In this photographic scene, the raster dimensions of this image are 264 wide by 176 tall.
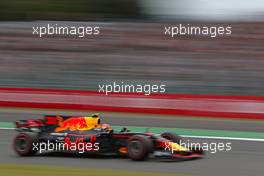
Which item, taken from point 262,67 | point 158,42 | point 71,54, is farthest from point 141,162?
point 158,42

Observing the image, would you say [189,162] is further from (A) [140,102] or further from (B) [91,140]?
(A) [140,102]

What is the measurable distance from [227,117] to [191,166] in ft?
22.9

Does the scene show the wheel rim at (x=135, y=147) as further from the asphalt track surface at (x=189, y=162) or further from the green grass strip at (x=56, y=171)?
the green grass strip at (x=56, y=171)

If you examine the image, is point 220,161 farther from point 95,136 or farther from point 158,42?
point 158,42

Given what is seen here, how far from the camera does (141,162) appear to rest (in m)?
8.91

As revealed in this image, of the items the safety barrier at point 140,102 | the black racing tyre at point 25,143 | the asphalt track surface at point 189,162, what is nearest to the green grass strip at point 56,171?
the asphalt track surface at point 189,162

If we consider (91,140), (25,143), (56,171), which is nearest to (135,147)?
(91,140)

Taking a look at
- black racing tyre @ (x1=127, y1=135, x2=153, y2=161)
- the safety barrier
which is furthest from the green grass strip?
the safety barrier

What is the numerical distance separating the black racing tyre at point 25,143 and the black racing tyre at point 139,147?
1259mm

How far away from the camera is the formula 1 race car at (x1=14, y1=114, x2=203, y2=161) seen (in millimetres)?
8945

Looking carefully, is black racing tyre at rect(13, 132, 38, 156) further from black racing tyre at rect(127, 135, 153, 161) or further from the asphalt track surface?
black racing tyre at rect(127, 135, 153, 161)

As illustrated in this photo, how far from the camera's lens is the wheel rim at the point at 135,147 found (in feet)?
29.1

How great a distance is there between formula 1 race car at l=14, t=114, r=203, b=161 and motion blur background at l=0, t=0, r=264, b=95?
7.84 metres

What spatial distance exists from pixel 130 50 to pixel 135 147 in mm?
14218
